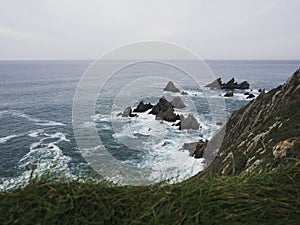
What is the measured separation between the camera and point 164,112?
119 ft

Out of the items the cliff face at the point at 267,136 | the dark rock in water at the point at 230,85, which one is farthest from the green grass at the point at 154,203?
the dark rock in water at the point at 230,85

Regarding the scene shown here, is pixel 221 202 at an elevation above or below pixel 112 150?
above

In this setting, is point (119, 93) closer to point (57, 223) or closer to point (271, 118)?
point (271, 118)

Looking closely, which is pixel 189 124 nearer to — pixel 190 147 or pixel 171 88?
pixel 190 147

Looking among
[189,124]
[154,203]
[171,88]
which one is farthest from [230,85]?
[154,203]

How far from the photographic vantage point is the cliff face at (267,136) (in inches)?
216

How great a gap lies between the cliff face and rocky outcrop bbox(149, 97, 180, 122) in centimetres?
1806

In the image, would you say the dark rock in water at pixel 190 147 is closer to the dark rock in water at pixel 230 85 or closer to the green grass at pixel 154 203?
the green grass at pixel 154 203

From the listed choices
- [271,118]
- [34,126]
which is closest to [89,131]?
[34,126]

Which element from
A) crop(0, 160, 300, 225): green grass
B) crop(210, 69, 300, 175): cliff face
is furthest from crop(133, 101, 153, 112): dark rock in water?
crop(0, 160, 300, 225): green grass

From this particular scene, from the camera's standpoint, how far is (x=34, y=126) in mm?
33656

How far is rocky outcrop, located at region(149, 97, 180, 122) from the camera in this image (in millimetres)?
35016

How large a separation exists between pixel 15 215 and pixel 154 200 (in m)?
1.22

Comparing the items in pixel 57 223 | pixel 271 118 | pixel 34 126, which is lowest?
pixel 34 126
